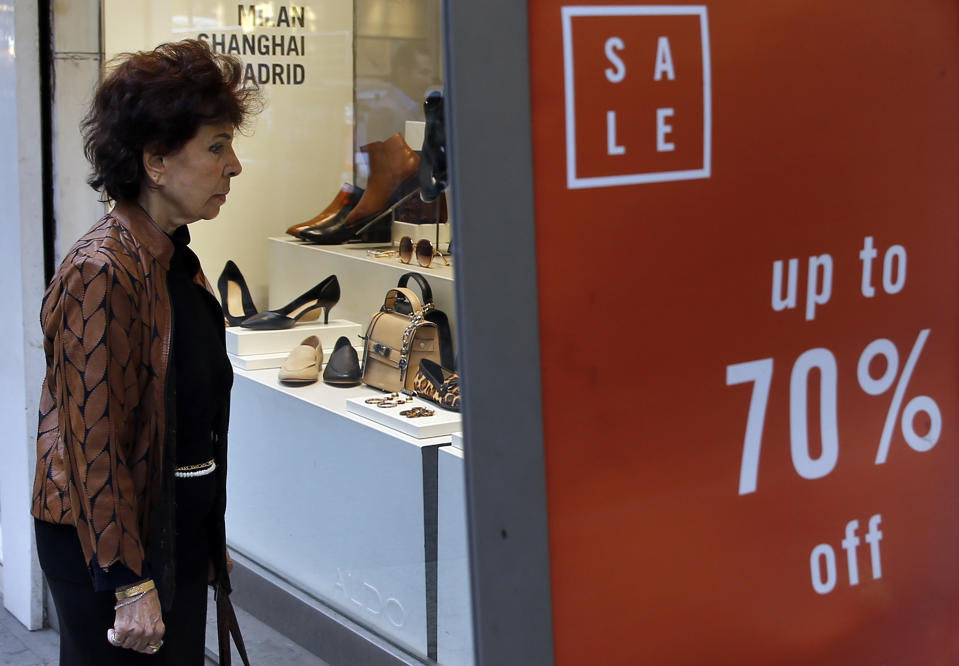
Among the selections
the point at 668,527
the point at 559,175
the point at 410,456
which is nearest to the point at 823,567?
the point at 668,527

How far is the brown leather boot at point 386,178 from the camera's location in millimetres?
3699

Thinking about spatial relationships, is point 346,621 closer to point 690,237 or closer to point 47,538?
point 47,538

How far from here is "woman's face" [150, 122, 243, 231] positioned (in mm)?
2035

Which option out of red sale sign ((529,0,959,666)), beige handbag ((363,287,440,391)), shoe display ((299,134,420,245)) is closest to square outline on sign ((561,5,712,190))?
red sale sign ((529,0,959,666))

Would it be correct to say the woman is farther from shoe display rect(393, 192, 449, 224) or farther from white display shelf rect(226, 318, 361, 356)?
white display shelf rect(226, 318, 361, 356)

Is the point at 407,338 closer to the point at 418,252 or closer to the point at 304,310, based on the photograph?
the point at 418,252

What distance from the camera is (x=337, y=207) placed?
4121mm

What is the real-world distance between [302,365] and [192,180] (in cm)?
185

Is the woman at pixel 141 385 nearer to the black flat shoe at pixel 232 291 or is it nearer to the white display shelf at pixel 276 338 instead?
the white display shelf at pixel 276 338

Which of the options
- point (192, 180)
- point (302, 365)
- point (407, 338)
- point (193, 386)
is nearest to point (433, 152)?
point (407, 338)

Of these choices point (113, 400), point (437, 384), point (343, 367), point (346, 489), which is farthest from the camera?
point (343, 367)

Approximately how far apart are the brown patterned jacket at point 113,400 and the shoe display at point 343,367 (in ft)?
5.57

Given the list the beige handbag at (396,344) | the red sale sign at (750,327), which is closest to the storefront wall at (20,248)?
the beige handbag at (396,344)

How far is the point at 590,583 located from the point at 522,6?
0.46 metres
